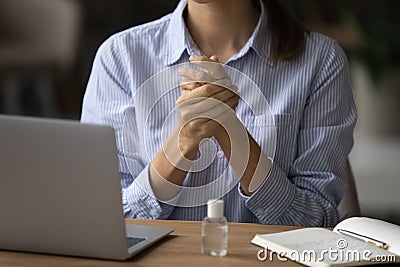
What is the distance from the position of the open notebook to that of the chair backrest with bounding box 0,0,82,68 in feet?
7.64

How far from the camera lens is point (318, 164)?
1.77 meters

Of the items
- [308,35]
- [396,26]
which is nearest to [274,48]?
[308,35]

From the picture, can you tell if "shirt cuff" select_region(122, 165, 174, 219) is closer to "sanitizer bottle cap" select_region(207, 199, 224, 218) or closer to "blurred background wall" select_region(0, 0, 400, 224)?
"sanitizer bottle cap" select_region(207, 199, 224, 218)

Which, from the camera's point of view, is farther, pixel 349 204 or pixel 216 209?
pixel 349 204

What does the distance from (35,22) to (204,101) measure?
2.10 metres

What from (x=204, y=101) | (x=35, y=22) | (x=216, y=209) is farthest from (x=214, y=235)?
(x=35, y=22)

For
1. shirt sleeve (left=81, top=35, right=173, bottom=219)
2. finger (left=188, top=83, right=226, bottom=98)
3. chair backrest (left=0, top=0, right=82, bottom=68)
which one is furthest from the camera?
chair backrest (left=0, top=0, right=82, bottom=68)

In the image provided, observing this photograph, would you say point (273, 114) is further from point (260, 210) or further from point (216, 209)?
point (216, 209)

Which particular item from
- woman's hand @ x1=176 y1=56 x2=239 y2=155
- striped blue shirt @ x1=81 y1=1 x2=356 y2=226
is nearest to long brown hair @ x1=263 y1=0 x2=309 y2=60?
striped blue shirt @ x1=81 y1=1 x2=356 y2=226

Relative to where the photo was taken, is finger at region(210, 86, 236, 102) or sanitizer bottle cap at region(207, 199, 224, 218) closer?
sanitizer bottle cap at region(207, 199, 224, 218)

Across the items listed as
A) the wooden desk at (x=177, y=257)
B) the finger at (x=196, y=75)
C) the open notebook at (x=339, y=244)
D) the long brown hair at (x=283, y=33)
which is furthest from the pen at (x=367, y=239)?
the long brown hair at (x=283, y=33)

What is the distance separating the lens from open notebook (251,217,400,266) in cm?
131

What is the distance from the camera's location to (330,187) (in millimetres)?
1759

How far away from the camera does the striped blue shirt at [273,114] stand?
172 centimetres
